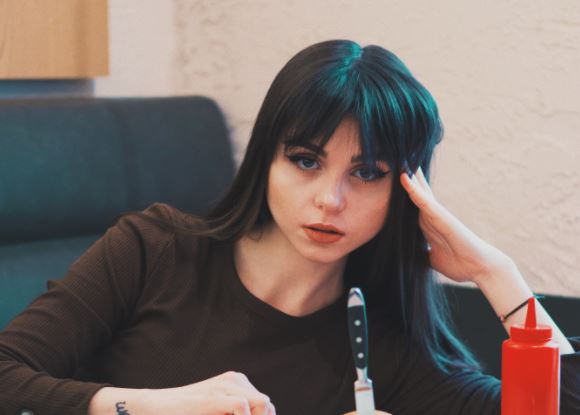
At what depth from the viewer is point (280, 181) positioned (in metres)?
1.27

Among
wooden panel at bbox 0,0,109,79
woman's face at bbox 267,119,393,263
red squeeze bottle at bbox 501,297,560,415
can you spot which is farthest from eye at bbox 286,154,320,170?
wooden panel at bbox 0,0,109,79

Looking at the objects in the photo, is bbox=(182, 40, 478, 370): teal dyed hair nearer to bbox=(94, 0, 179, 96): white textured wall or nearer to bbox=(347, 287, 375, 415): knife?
bbox=(347, 287, 375, 415): knife

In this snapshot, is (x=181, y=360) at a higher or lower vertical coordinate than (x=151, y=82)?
lower

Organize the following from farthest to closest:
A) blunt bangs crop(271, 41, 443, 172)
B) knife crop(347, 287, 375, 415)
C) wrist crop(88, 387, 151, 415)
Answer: blunt bangs crop(271, 41, 443, 172) < wrist crop(88, 387, 151, 415) < knife crop(347, 287, 375, 415)

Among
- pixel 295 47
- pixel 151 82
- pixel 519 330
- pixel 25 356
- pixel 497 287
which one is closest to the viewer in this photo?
pixel 519 330

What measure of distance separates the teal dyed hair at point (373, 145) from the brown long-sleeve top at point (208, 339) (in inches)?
2.0

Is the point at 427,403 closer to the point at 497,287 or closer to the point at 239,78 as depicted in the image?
the point at 497,287

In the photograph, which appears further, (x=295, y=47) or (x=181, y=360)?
(x=295, y=47)

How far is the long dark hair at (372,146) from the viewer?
4.07ft

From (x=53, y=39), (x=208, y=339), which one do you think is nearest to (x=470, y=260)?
(x=208, y=339)

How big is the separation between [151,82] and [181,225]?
1.06m

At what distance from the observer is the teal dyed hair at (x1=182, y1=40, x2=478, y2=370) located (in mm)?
1241

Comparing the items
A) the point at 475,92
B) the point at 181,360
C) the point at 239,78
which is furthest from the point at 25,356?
the point at 239,78

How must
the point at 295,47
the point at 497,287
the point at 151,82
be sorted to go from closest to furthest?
1. the point at 497,287
2. the point at 295,47
3. the point at 151,82
